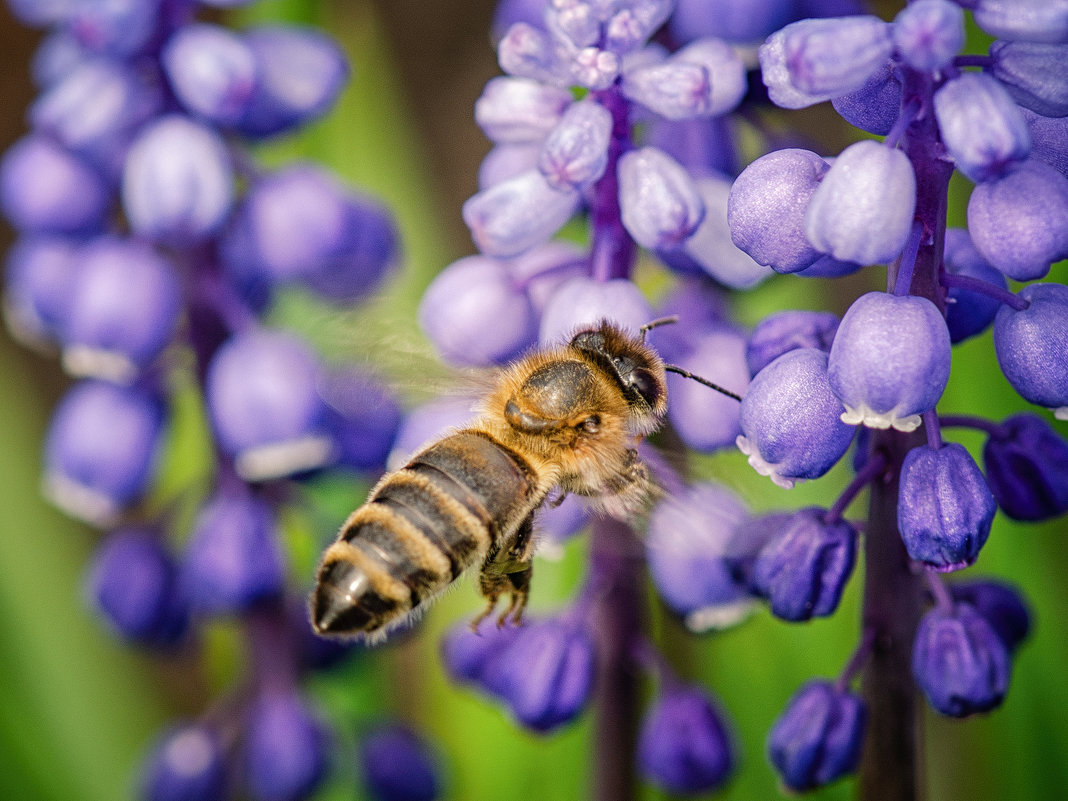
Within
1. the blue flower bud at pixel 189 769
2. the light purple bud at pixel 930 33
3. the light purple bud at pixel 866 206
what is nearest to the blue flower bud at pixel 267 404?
the blue flower bud at pixel 189 769

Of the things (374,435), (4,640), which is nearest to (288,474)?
(374,435)

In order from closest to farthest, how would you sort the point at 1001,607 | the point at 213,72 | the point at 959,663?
the point at 959,663 → the point at 1001,607 → the point at 213,72

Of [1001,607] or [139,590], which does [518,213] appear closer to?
[1001,607]

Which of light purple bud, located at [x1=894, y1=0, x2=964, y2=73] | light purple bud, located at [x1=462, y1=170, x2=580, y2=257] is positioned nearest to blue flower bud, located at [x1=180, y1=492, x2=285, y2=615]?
light purple bud, located at [x1=462, y1=170, x2=580, y2=257]

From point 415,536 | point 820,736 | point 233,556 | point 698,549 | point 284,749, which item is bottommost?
point 284,749

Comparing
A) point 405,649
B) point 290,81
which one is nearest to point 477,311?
point 290,81

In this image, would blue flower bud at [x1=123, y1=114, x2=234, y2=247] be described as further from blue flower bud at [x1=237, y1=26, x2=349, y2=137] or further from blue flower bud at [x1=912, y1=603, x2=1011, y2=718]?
blue flower bud at [x1=912, y1=603, x2=1011, y2=718]
